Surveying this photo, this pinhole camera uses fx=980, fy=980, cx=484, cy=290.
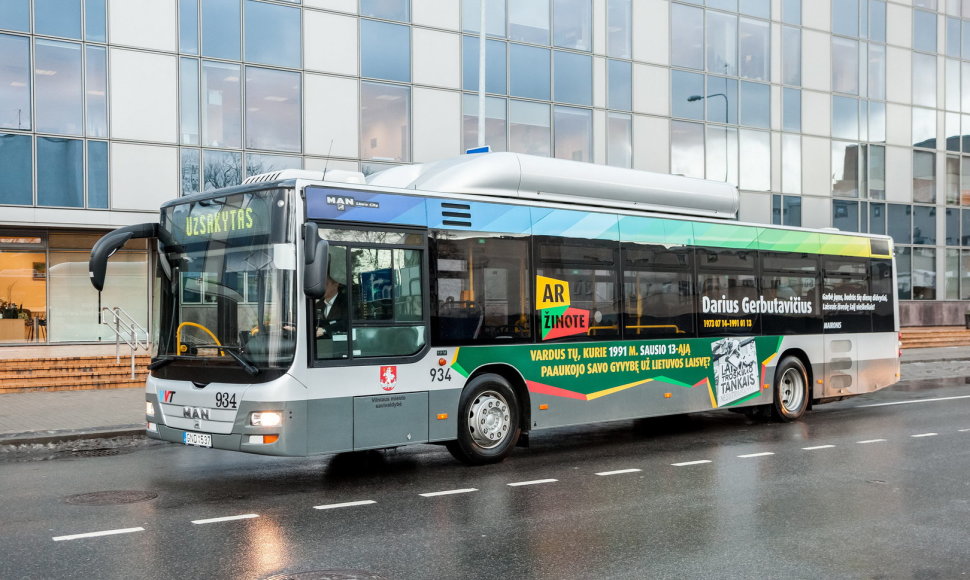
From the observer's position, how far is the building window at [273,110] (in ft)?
79.9

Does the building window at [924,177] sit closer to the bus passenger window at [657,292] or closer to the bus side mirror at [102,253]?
the bus passenger window at [657,292]

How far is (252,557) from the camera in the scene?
267 inches

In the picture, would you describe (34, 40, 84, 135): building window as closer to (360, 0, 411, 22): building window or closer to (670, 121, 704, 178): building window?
(360, 0, 411, 22): building window

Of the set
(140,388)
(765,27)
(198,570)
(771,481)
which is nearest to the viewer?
(198,570)

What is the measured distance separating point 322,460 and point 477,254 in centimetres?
304

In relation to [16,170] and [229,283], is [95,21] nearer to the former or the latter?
[16,170]

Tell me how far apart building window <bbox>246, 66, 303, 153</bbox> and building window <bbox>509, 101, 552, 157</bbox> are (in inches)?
250

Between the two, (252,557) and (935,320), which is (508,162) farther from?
(935,320)

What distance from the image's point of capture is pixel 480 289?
35.8 feet

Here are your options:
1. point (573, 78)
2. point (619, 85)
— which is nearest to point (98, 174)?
point (573, 78)

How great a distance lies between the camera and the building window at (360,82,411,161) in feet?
84.5

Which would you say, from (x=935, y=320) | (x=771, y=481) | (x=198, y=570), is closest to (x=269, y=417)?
(x=198, y=570)

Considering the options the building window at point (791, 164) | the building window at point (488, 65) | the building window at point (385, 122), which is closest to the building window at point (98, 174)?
the building window at point (385, 122)

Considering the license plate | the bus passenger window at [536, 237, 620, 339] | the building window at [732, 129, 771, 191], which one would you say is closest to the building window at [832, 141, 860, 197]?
the building window at [732, 129, 771, 191]
